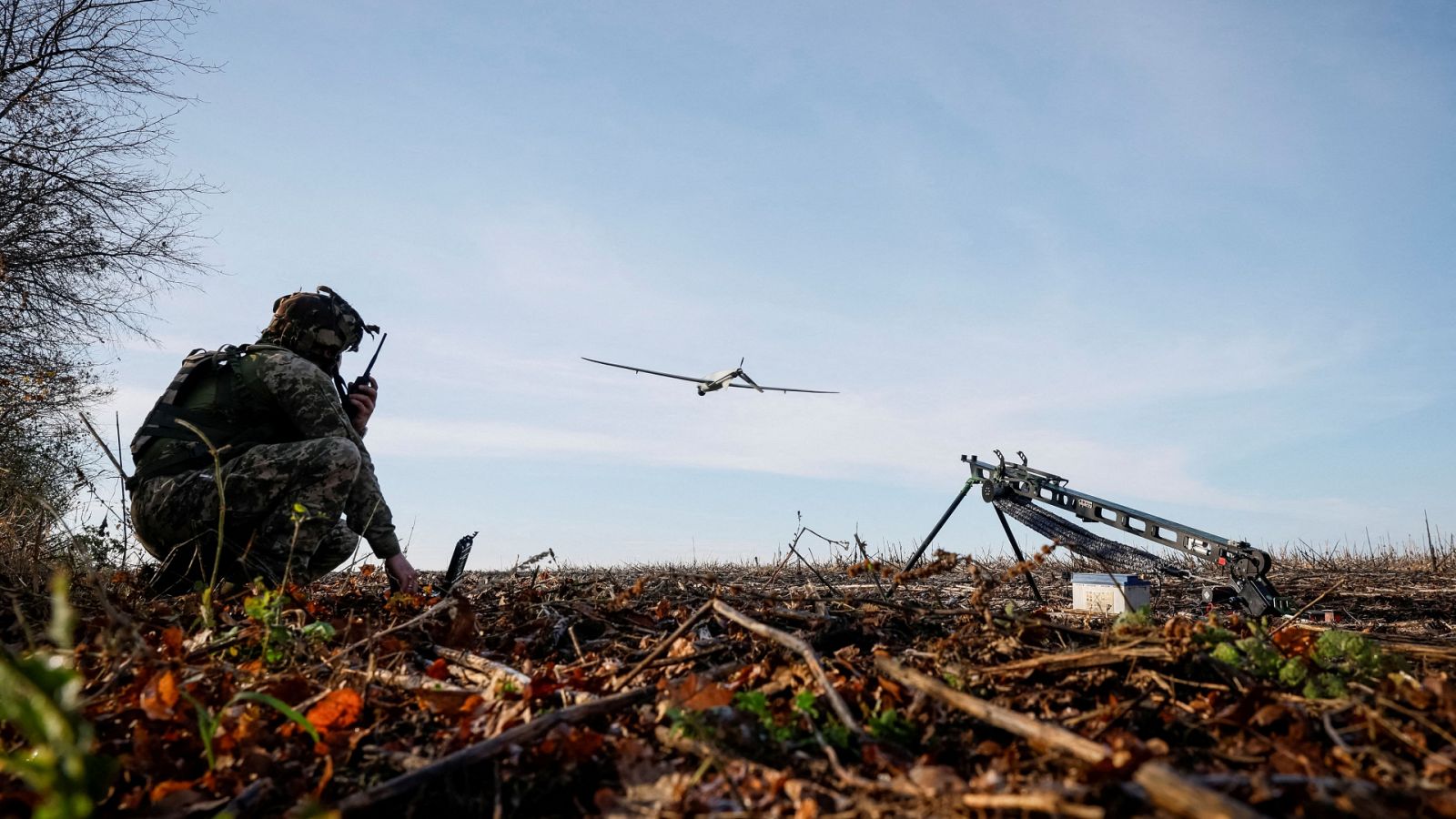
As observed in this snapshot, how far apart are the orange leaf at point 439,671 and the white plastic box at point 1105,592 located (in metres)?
5.04

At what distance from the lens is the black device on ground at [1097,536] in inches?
360

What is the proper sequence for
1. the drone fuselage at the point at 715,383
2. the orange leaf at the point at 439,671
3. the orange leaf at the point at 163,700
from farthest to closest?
the drone fuselage at the point at 715,383, the orange leaf at the point at 439,671, the orange leaf at the point at 163,700

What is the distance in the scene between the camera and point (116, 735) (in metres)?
2.89

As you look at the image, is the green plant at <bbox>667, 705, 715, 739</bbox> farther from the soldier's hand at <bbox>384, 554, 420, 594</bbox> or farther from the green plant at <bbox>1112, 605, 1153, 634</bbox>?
the soldier's hand at <bbox>384, 554, 420, 594</bbox>

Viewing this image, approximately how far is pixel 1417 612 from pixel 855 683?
28.8 feet

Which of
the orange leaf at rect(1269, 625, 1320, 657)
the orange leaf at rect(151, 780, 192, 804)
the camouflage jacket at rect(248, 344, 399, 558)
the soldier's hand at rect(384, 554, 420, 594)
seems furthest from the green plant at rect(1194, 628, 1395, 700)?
the camouflage jacket at rect(248, 344, 399, 558)

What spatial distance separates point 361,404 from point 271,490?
1200 mm

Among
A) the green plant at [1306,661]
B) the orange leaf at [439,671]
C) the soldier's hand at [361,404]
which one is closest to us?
the green plant at [1306,661]

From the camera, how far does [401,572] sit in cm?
641

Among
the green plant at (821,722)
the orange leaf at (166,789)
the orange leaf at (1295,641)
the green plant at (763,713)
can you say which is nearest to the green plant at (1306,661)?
the orange leaf at (1295,641)

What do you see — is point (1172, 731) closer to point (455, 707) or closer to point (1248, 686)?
point (1248, 686)

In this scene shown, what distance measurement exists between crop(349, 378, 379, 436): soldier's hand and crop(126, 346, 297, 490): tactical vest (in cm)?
66

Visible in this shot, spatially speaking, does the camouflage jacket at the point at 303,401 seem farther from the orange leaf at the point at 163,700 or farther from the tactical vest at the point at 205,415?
the orange leaf at the point at 163,700

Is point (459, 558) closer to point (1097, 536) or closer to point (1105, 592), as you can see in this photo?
point (1105, 592)
